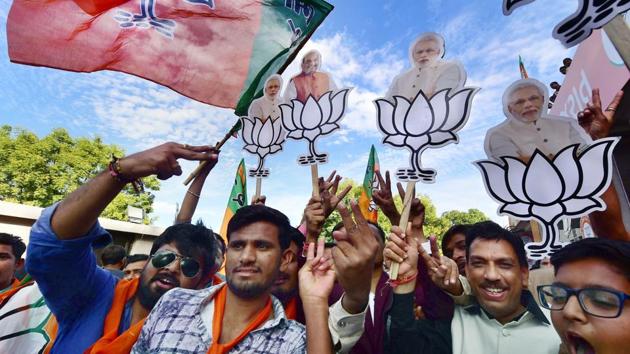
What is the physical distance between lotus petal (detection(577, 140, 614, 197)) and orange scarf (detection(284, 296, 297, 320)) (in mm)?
1580

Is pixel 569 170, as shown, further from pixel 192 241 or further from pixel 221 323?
pixel 192 241

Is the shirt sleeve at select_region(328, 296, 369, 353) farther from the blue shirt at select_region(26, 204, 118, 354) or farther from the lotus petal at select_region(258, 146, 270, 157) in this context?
the lotus petal at select_region(258, 146, 270, 157)

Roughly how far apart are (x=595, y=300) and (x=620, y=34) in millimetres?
1118

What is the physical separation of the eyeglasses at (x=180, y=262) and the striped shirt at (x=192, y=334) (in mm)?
407

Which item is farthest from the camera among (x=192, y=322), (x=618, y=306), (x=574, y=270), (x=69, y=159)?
(x=69, y=159)

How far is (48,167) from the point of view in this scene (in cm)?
1919

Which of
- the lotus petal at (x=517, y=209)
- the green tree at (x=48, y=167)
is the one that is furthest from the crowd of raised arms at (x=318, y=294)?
the green tree at (x=48, y=167)

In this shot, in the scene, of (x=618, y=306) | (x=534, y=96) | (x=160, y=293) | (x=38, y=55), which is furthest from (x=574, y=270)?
(x=38, y=55)

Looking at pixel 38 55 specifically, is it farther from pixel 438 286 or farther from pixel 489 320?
pixel 489 320

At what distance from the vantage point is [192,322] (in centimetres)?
163

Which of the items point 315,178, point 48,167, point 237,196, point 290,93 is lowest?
point 315,178

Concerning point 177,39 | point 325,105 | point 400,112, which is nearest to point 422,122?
point 400,112

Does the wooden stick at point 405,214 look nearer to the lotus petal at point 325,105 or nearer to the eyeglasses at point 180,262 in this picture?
the lotus petal at point 325,105

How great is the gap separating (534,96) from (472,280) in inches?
36.9
